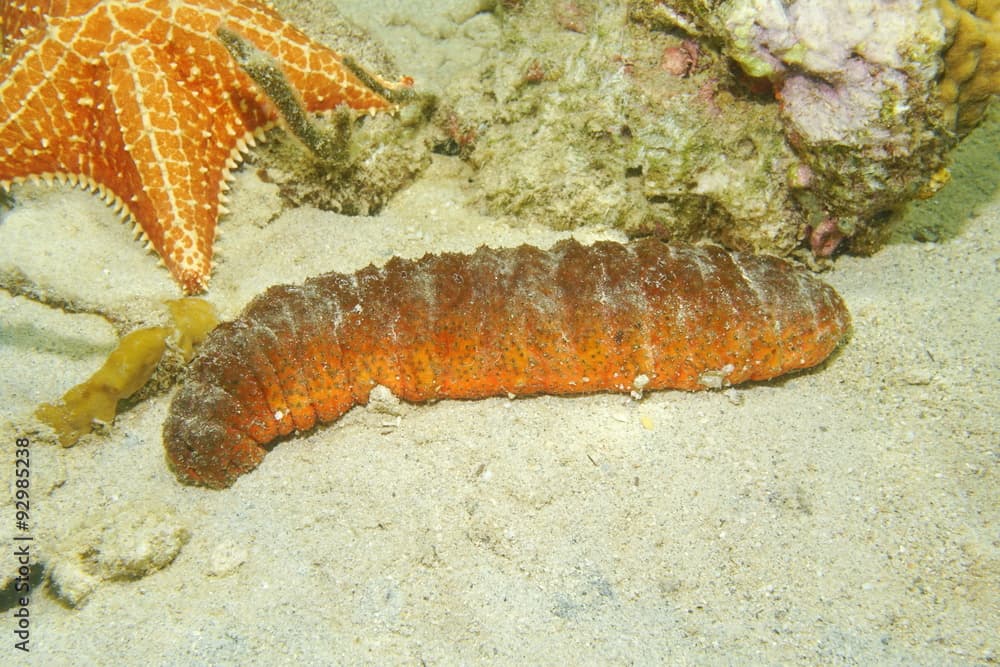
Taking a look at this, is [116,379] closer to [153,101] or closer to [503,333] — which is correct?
[153,101]

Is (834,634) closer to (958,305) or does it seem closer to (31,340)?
(958,305)

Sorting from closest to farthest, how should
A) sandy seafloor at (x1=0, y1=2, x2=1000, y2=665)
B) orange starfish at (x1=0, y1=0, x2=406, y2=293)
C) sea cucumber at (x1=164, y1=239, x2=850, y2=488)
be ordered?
sandy seafloor at (x1=0, y1=2, x2=1000, y2=665) → sea cucumber at (x1=164, y1=239, x2=850, y2=488) → orange starfish at (x1=0, y1=0, x2=406, y2=293)

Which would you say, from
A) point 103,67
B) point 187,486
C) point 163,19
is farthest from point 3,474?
point 163,19

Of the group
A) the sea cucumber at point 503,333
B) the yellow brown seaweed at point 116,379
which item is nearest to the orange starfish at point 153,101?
the yellow brown seaweed at point 116,379

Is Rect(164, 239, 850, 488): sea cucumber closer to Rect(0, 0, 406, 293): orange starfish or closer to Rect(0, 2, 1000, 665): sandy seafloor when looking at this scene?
Rect(0, 2, 1000, 665): sandy seafloor

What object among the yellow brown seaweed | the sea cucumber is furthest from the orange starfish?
the sea cucumber

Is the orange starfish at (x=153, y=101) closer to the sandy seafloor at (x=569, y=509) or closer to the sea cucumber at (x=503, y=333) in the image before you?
the sandy seafloor at (x=569, y=509)
